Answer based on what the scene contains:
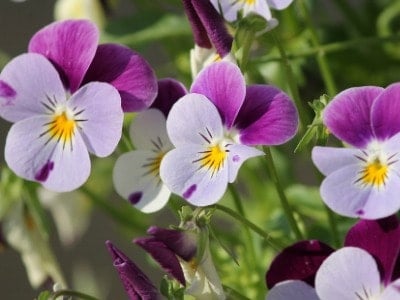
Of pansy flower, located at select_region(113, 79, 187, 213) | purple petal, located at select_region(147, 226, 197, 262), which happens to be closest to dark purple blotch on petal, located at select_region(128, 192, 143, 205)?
pansy flower, located at select_region(113, 79, 187, 213)

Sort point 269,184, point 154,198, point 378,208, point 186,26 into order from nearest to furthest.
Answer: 1. point 378,208
2. point 154,198
3. point 186,26
4. point 269,184

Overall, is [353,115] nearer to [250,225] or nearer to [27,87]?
[250,225]

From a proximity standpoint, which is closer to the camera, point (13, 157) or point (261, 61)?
point (13, 157)

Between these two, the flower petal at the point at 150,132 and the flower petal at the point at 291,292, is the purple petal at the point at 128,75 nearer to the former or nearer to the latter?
the flower petal at the point at 150,132

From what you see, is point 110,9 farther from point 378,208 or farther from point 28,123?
point 378,208

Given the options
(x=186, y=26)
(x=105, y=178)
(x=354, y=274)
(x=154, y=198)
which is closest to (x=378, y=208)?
(x=354, y=274)

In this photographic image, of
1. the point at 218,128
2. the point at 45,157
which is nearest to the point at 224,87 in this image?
the point at 218,128

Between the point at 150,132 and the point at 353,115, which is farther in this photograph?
the point at 150,132
